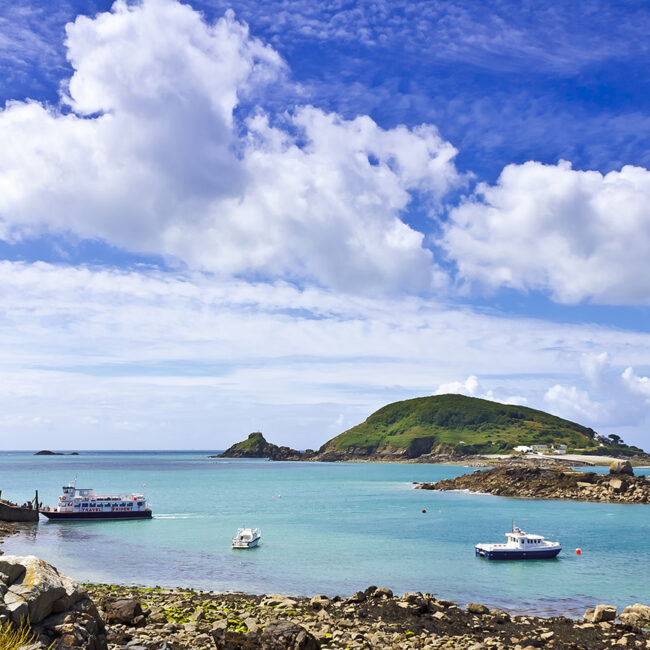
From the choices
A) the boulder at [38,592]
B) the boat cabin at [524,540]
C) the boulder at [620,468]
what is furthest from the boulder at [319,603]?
the boulder at [620,468]

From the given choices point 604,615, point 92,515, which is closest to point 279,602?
point 604,615

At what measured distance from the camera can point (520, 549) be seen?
6278 cm

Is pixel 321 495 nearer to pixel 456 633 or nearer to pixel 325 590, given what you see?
pixel 325 590

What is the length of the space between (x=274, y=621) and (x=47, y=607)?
1701cm

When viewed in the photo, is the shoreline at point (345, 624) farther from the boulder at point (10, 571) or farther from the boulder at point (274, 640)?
the boulder at point (10, 571)

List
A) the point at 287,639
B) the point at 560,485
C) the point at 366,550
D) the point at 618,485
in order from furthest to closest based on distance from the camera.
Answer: the point at 560,485 → the point at 618,485 → the point at 366,550 → the point at 287,639

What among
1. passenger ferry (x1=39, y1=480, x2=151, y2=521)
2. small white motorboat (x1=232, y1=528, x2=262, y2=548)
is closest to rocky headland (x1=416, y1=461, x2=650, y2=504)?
passenger ferry (x1=39, y1=480, x2=151, y2=521)

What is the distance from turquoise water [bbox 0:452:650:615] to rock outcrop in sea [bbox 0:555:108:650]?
2757 centimetres

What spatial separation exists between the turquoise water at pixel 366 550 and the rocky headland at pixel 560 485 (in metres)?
9.85

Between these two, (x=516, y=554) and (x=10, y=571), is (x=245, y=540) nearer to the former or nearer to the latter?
(x=516, y=554)

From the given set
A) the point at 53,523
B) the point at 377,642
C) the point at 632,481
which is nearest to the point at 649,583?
the point at 377,642

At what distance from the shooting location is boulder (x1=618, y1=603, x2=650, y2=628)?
35875mm

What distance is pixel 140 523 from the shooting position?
3561 inches

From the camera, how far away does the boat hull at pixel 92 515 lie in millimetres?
94250
